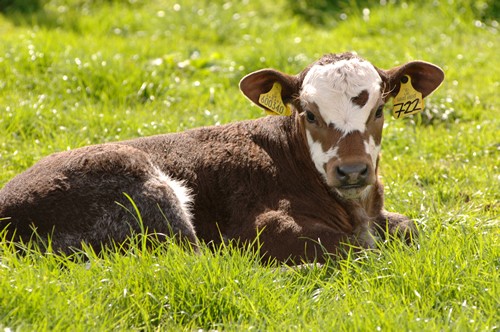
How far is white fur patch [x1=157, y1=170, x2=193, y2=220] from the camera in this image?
6.64m

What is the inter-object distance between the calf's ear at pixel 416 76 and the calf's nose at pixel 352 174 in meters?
0.92

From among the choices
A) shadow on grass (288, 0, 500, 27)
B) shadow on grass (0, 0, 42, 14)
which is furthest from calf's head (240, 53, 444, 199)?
shadow on grass (0, 0, 42, 14)

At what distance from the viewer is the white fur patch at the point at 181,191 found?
6.64 metres

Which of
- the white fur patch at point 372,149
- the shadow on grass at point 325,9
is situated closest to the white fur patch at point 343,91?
the white fur patch at point 372,149

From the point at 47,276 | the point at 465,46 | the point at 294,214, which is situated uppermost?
→ the point at 47,276

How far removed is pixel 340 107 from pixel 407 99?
33.0 inches

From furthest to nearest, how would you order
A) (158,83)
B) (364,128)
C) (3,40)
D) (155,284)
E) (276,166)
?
(3,40), (158,83), (276,166), (364,128), (155,284)

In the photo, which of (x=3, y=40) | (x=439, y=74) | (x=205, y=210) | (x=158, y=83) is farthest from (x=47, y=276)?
(x=3, y=40)

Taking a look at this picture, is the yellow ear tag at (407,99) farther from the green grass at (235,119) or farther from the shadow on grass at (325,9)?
the shadow on grass at (325,9)

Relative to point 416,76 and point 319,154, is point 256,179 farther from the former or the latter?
point 416,76

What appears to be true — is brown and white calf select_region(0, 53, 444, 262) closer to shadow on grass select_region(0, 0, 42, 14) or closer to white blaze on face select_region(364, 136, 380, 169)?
white blaze on face select_region(364, 136, 380, 169)

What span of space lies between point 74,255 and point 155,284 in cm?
95

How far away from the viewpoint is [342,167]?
250 inches

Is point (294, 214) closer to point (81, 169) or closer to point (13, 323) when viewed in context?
point (81, 169)
